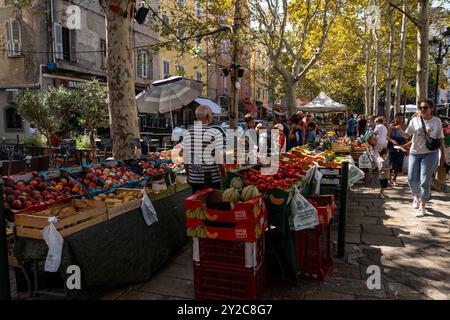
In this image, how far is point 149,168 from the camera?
6430 mm

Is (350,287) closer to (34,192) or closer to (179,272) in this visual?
(179,272)

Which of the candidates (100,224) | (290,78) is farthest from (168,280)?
(290,78)

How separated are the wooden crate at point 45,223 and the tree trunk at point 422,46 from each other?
7783mm

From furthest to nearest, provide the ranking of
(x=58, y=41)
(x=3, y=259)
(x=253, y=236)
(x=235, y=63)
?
(x=58, y=41) → (x=235, y=63) → (x=253, y=236) → (x=3, y=259)

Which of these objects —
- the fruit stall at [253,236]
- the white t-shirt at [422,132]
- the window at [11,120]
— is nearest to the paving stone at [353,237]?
the fruit stall at [253,236]

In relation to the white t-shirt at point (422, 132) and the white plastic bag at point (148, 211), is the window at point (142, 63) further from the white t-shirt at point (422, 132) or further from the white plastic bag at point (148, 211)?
the white plastic bag at point (148, 211)

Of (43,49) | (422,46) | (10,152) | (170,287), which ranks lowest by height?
(170,287)

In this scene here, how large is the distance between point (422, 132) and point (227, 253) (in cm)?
466

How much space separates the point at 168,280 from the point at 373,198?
18.8ft

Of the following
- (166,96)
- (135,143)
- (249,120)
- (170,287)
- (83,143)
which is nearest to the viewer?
(170,287)

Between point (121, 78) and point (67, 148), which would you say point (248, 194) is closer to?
point (121, 78)

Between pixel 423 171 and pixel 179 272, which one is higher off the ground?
pixel 423 171

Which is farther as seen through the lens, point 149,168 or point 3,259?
point 149,168

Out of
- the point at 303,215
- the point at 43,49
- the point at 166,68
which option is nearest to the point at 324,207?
the point at 303,215
